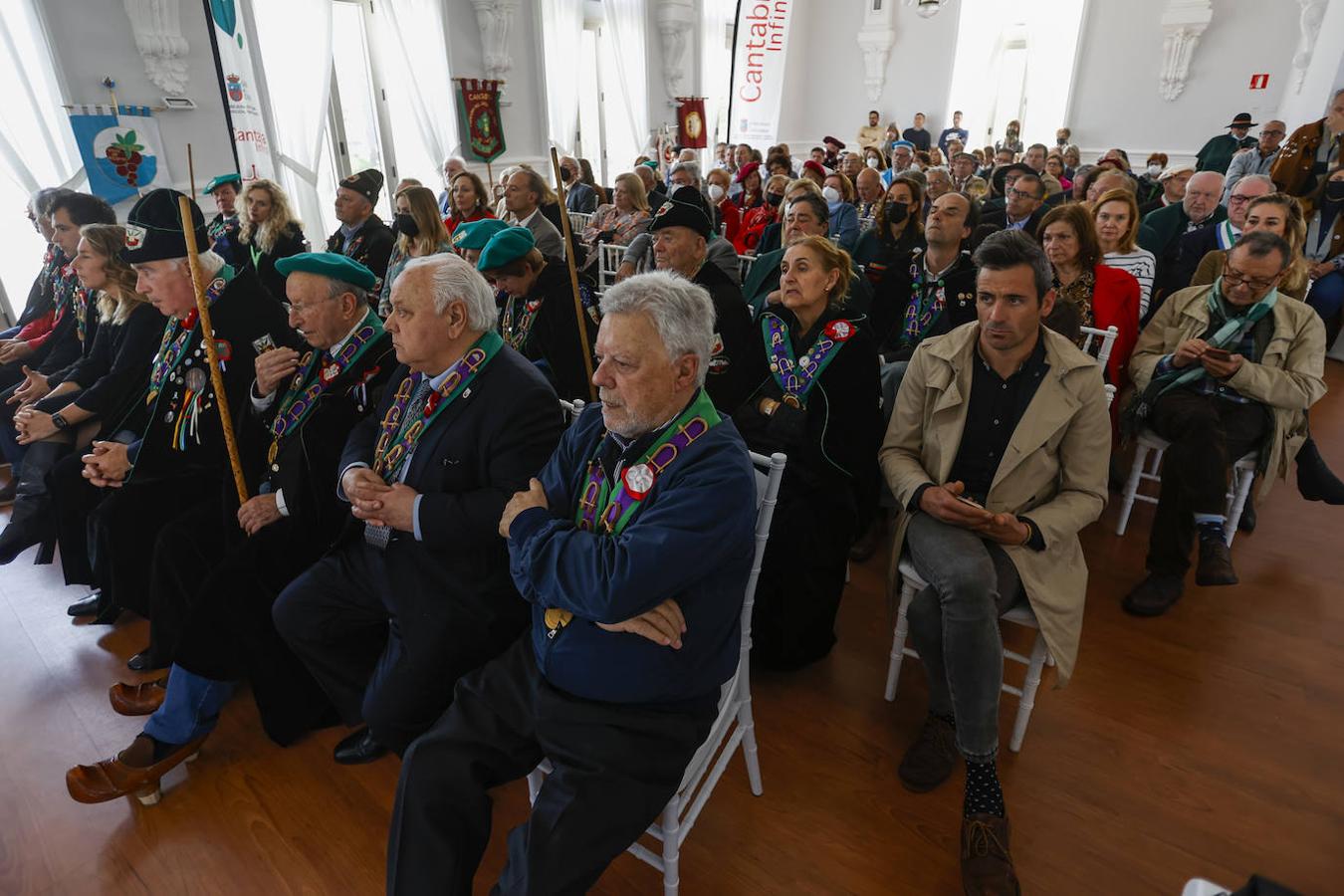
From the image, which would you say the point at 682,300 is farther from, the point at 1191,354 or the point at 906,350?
the point at 1191,354

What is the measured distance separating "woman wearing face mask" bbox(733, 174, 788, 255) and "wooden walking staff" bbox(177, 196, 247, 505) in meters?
4.13

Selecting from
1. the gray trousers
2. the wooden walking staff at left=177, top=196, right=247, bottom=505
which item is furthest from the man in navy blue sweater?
the wooden walking staff at left=177, top=196, right=247, bottom=505

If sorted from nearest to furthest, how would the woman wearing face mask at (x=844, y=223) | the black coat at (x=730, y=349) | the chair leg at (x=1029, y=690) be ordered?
the chair leg at (x=1029, y=690), the black coat at (x=730, y=349), the woman wearing face mask at (x=844, y=223)

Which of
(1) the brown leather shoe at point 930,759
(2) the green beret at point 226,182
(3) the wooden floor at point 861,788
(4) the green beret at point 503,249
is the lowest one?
(3) the wooden floor at point 861,788

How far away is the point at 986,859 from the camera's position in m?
1.55

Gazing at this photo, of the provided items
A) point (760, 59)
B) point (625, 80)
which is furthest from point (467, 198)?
point (625, 80)

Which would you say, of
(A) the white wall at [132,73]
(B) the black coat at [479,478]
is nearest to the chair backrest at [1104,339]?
(B) the black coat at [479,478]

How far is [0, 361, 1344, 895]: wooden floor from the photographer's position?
1619 mm

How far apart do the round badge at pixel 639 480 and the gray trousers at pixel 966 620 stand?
841 mm

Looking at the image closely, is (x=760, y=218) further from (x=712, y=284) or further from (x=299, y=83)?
(x=299, y=83)

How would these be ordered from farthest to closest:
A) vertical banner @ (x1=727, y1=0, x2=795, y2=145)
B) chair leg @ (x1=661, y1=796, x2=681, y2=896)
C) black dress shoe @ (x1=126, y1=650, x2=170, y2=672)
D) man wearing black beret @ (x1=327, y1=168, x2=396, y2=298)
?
1. vertical banner @ (x1=727, y1=0, x2=795, y2=145)
2. man wearing black beret @ (x1=327, y1=168, x2=396, y2=298)
3. black dress shoe @ (x1=126, y1=650, x2=170, y2=672)
4. chair leg @ (x1=661, y1=796, x2=681, y2=896)

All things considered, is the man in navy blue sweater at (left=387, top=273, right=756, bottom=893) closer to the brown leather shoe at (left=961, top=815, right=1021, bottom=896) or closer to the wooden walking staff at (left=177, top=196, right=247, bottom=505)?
the brown leather shoe at (left=961, top=815, right=1021, bottom=896)

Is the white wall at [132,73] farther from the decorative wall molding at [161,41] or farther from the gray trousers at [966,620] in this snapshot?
the gray trousers at [966,620]

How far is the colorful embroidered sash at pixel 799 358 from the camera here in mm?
2123
